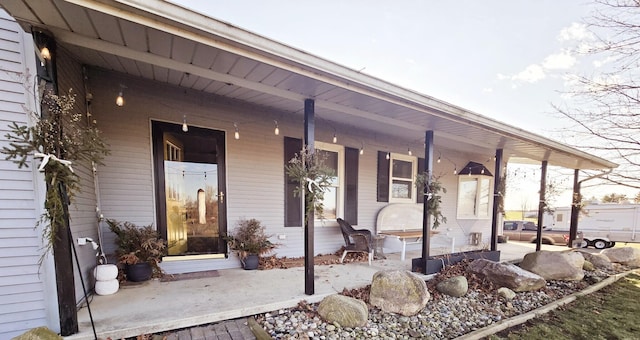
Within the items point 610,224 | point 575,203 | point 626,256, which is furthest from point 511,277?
point 610,224

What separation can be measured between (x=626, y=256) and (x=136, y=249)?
10.7 m

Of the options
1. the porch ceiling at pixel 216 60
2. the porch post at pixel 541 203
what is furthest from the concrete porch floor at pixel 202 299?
the porch post at pixel 541 203

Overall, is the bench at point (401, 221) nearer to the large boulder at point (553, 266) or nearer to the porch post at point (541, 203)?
the large boulder at point (553, 266)

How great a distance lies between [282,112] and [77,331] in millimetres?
3870

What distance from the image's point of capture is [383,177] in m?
6.12

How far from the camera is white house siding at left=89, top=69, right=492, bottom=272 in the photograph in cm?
346

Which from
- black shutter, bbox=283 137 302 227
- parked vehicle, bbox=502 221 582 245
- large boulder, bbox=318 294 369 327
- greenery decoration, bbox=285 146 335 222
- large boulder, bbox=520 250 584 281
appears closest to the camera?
large boulder, bbox=318 294 369 327

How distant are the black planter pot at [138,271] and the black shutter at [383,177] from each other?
4716mm

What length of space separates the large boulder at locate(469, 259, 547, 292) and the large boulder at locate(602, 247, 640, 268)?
4344 mm

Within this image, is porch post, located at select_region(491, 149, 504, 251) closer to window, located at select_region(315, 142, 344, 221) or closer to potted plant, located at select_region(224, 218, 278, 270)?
window, located at select_region(315, 142, 344, 221)

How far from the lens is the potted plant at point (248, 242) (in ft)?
13.5

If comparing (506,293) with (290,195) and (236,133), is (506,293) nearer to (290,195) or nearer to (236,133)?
(290,195)

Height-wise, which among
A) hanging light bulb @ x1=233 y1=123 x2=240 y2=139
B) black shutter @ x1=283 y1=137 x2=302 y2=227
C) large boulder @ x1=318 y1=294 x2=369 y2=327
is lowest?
large boulder @ x1=318 y1=294 x2=369 y2=327

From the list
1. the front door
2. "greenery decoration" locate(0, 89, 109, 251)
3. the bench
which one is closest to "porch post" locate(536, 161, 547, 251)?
the bench
